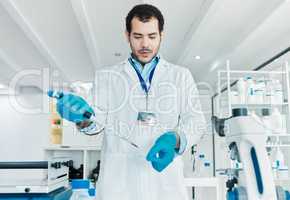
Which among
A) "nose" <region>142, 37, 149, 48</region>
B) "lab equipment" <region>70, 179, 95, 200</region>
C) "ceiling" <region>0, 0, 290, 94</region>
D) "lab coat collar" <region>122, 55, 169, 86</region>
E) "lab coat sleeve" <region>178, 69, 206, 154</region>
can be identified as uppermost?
"ceiling" <region>0, 0, 290, 94</region>

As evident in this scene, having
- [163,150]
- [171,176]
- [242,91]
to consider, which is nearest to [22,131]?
[242,91]

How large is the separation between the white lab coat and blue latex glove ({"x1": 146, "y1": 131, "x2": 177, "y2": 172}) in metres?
0.08

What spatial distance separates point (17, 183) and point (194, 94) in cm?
110

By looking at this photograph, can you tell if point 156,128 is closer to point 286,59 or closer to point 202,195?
point 202,195

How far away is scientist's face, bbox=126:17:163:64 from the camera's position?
1.06 m

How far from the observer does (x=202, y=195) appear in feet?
12.3

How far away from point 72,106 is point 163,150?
0.89ft

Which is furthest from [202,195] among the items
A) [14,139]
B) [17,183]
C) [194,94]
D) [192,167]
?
[14,139]

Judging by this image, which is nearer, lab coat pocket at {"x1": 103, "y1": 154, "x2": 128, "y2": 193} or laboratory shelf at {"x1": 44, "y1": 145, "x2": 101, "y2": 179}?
lab coat pocket at {"x1": 103, "y1": 154, "x2": 128, "y2": 193}

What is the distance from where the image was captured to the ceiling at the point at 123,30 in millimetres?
3137

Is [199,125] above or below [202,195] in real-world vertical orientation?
above

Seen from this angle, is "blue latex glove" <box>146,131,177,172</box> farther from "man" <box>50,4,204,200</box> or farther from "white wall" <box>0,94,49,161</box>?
"white wall" <box>0,94,49,161</box>

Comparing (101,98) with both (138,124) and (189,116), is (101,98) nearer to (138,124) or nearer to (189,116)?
(138,124)

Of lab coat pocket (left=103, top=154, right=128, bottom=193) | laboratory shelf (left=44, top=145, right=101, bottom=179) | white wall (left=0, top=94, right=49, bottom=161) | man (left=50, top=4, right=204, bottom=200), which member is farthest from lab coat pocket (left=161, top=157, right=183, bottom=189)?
white wall (left=0, top=94, right=49, bottom=161)
